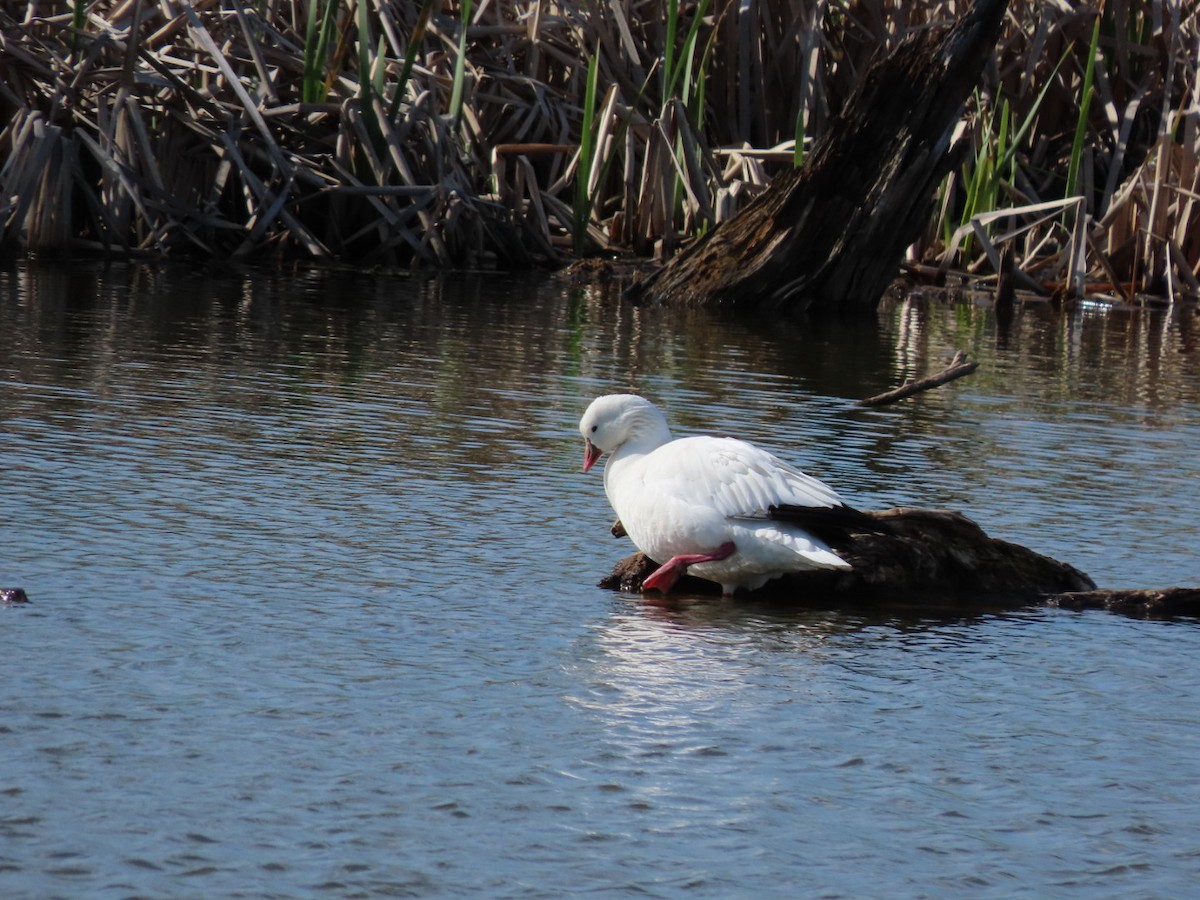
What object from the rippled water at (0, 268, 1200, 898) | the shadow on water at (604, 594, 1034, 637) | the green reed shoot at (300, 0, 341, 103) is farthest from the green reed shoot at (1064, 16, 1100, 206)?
the shadow on water at (604, 594, 1034, 637)

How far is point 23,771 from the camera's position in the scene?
136 inches

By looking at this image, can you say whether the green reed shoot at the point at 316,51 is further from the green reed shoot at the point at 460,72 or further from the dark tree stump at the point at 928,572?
the dark tree stump at the point at 928,572

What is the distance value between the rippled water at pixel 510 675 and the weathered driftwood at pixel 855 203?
519cm

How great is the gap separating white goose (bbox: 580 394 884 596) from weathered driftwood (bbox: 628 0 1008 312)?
864cm

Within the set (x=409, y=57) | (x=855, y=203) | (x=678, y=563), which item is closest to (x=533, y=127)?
(x=409, y=57)

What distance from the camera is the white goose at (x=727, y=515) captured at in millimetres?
5043

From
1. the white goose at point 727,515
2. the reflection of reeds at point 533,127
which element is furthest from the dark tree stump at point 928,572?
the reflection of reeds at point 533,127

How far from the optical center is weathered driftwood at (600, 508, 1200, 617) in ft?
17.5

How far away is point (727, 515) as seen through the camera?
16.8 ft

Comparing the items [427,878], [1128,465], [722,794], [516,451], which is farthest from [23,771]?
[1128,465]

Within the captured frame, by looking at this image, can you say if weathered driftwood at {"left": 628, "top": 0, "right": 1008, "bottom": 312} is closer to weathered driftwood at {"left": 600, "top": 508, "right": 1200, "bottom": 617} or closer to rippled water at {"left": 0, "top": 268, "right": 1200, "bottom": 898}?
rippled water at {"left": 0, "top": 268, "right": 1200, "bottom": 898}

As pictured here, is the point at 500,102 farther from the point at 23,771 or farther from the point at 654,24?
the point at 23,771

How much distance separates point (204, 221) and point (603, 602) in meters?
10.6

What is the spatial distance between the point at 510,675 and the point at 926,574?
157 centimetres
